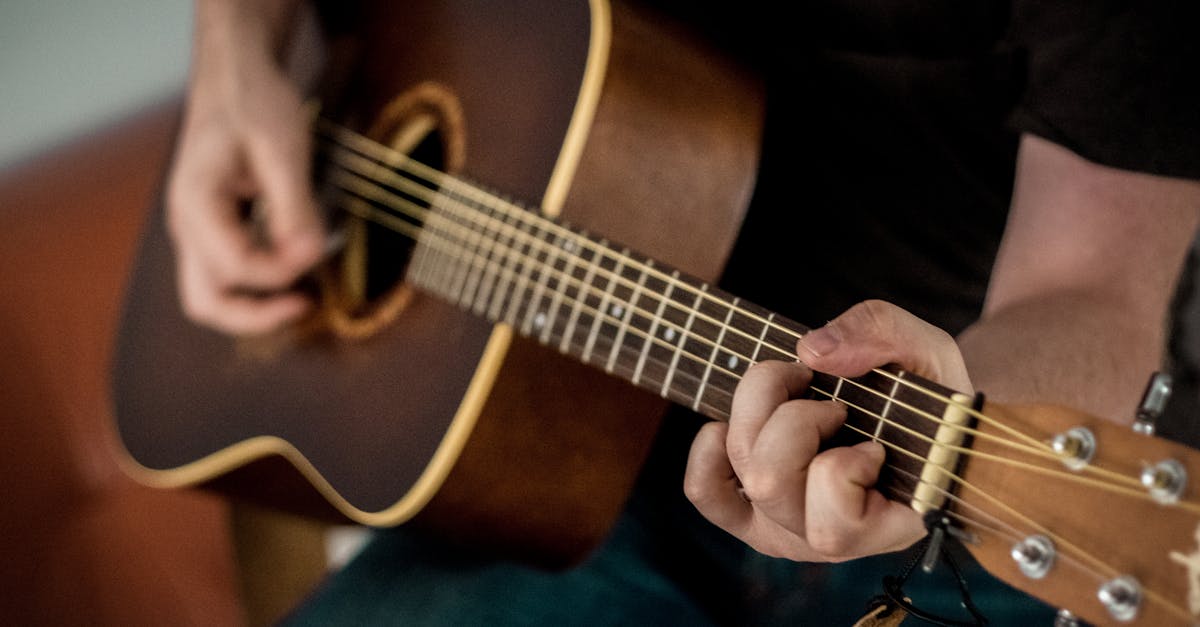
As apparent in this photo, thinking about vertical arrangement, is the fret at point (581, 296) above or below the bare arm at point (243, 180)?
above

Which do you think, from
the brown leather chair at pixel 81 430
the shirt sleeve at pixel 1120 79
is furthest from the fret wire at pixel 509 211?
the brown leather chair at pixel 81 430

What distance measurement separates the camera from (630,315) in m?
0.52

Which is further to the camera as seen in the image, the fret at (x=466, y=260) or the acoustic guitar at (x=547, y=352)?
the fret at (x=466, y=260)

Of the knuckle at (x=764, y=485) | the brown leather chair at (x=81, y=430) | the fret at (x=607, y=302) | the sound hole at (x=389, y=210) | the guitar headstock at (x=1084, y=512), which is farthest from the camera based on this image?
the brown leather chair at (x=81, y=430)

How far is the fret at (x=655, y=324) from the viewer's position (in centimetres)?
50

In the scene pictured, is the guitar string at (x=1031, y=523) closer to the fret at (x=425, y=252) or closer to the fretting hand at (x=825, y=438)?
the fretting hand at (x=825, y=438)

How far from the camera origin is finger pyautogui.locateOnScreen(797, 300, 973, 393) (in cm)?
37

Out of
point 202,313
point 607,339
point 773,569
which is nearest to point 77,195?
point 202,313

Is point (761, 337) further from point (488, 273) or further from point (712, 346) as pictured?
point (488, 273)

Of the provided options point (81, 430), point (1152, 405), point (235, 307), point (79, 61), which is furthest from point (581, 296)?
point (79, 61)

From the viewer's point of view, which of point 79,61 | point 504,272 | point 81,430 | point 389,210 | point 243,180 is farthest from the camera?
point 79,61

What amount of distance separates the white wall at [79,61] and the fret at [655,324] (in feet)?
3.72

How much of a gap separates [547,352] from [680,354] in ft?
0.68

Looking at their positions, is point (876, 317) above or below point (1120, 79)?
below
